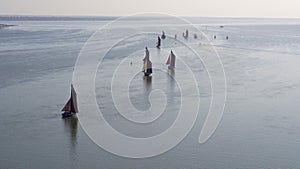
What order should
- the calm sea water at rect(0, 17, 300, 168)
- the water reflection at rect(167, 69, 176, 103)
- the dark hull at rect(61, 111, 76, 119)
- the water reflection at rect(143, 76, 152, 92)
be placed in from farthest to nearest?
the water reflection at rect(143, 76, 152, 92) → the water reflection at rect(167, 69, 176, 103) → the dark hull at rect(61, 111, 76, 119) → the calm sea water at rect(0, 17, 300, 168)

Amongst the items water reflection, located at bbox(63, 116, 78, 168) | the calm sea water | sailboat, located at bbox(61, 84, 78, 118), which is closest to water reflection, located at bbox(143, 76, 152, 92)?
the calm sea water

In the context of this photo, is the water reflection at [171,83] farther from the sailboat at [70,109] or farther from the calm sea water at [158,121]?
the sailboat at [70,109]

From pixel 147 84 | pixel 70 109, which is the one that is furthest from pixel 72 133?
pixel 147 84

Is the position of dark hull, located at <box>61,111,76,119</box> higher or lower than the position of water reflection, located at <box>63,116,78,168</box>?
higher

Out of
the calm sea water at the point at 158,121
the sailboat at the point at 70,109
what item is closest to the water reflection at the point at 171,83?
the calm sea water at the point at 158,121

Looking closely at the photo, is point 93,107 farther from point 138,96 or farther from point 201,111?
point 201,111

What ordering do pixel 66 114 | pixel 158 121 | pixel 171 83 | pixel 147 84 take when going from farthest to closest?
pixel 171 83, pixel 147 84, pixel 66 114, pixel 158 121

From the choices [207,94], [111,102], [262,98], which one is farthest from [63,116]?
[262,98]

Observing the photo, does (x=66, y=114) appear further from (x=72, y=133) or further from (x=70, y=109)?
(x=72, y=133)

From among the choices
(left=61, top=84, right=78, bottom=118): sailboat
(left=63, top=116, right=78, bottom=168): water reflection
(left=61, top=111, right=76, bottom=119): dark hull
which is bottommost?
(left=63, top=116, right=78, bottom=168): water reflection

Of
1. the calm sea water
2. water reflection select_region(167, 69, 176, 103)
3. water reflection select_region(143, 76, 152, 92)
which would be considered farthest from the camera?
water reflection select_region(143, 76, 152, 92)

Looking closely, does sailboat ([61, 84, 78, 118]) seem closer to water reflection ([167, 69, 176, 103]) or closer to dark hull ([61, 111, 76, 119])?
dark hull ([61, 111, 76, 119])
